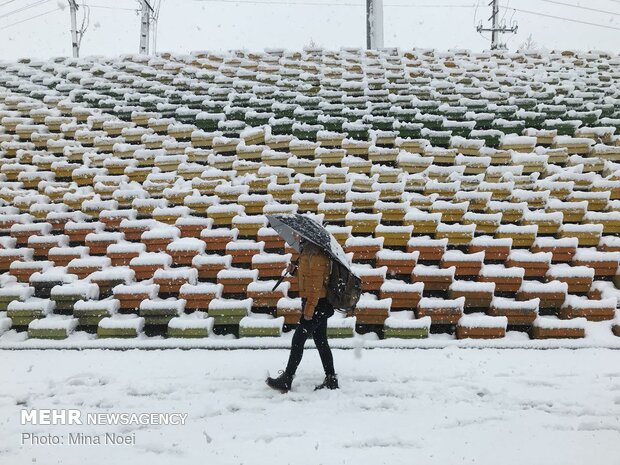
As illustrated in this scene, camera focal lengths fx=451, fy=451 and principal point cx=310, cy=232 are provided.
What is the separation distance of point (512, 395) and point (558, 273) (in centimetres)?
162

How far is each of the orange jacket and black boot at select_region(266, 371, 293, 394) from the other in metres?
0.58

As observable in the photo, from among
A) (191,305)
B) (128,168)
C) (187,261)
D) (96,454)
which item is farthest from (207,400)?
(128,168)

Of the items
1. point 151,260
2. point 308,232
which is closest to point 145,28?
point 151,260

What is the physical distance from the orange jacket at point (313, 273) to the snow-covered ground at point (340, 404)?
2.81 ft

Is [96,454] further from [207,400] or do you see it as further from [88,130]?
[88,130]

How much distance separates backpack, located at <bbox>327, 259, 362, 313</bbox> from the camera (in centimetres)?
368

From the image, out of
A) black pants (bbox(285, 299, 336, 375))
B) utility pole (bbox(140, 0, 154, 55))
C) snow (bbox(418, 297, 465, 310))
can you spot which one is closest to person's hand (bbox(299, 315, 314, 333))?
black pants (bbox(285, 299, 336, 375))

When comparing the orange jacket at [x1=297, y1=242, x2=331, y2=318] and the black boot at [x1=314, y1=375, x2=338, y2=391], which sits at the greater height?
the orange jacket at [x1=297, y1=242, x2=331, y2=318]

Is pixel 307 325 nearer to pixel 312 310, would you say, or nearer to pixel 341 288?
pixel 312 310

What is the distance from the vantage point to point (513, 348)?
438 cm

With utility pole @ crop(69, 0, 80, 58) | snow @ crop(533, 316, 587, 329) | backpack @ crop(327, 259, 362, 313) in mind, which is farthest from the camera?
utility pole @ crop(69, 0, 80, 58)

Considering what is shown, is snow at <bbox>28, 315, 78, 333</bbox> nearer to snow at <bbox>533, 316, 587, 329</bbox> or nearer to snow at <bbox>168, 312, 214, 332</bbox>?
snow at <bbox>168, 312, 214, 332</bbox>

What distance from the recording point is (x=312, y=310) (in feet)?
11.8

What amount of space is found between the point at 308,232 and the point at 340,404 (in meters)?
1.44
